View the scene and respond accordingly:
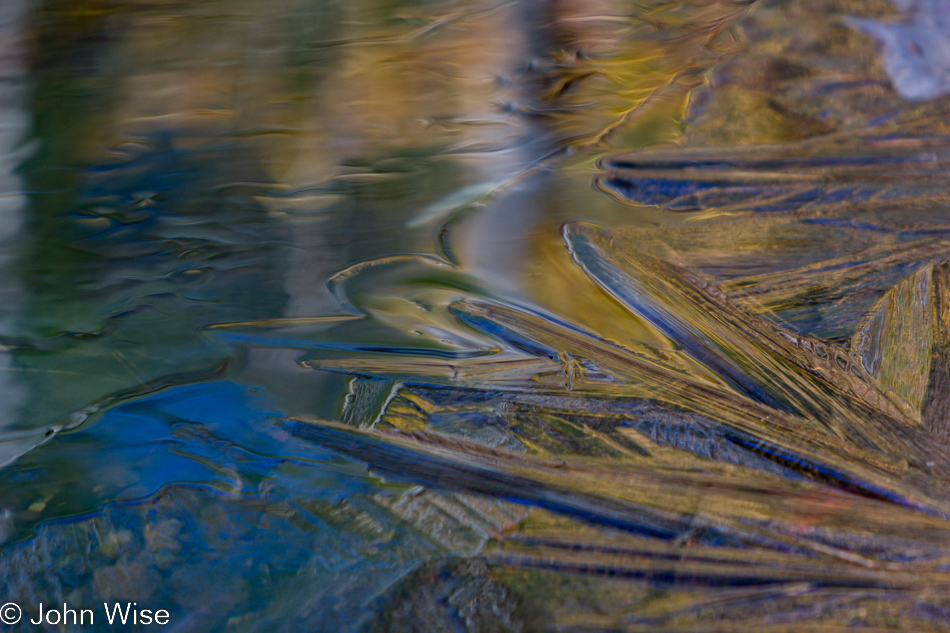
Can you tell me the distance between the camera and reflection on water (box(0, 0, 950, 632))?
695 mm

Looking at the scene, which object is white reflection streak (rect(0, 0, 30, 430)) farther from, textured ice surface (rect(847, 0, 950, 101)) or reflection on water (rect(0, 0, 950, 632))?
textured ice surface (rect(847, 0, 950, 101))

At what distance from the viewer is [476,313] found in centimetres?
89

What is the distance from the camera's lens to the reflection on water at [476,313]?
0.70 m

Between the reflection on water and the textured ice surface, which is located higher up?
the textured ice surface

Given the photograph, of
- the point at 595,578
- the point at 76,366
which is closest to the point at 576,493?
the point at 595,578

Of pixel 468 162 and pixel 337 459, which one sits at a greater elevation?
pixel 468 162

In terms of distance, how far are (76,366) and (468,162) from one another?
65 cm

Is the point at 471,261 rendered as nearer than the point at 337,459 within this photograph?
No

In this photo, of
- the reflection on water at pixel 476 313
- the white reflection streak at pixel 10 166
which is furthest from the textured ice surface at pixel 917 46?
the white reflection streak at pixel 10 166

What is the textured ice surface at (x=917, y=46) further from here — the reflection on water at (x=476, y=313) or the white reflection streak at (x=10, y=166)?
the white reflection streak at (x=10, y=166)

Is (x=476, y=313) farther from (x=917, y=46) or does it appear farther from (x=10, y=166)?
(x=917, y=46)

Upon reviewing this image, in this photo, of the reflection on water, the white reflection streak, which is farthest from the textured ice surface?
the white reflection streak

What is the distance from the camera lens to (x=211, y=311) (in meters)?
0.91

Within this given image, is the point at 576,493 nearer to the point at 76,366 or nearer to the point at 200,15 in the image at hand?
the point at 76,366
